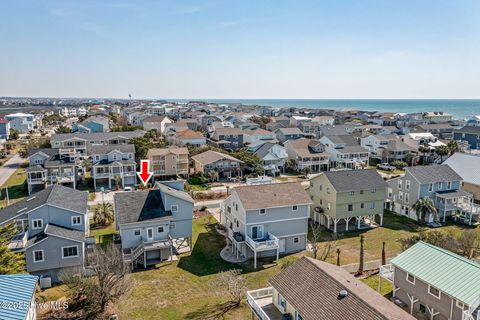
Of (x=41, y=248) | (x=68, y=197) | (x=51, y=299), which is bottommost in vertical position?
(x=51, y=299)

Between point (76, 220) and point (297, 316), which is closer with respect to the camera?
point (297, 316)

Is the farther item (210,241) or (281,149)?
(281,149)

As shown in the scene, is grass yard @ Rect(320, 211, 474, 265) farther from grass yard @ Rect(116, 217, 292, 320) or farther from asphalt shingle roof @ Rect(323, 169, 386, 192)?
grass yard @ Rect(116, 217, 292, 320)

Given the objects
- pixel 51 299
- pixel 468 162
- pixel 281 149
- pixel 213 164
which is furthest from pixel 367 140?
pixel 51 299

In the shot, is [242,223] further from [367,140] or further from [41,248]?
[367,140]

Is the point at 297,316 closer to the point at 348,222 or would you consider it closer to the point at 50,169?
the point at 348,222

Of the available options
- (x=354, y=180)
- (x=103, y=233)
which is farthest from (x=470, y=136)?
(x=103, y=233)

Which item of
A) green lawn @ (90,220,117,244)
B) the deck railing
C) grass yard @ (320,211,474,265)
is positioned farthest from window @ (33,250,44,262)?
grass yard @ (320,211,474,265)
